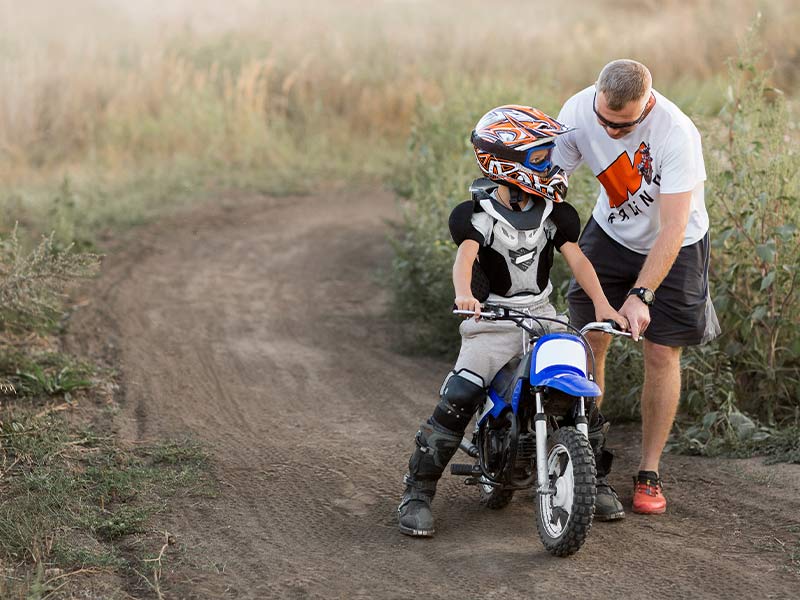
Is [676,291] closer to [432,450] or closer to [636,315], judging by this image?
[636,315]

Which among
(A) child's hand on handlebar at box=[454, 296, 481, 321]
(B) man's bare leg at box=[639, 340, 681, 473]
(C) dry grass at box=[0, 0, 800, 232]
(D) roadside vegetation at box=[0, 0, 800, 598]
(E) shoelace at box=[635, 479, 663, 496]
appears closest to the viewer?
(A) child's hand on handlebar at box=[454, 296, 481, 321]

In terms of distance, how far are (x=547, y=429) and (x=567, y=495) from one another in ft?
1.36

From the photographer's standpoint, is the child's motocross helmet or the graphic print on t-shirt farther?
the graphic print on t-shirt

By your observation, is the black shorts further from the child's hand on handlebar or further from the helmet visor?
the child's hand on handlebar

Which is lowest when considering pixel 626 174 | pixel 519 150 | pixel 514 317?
pixel 514 317

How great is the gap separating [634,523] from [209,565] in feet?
6.16

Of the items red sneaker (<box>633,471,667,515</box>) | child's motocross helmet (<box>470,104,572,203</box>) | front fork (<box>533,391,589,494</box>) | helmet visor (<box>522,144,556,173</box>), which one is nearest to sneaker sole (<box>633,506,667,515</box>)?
red sneaker (<box>633,471,667,515</box>)

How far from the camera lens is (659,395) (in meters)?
5.05

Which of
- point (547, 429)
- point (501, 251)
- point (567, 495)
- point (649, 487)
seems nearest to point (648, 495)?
point (649, 487)

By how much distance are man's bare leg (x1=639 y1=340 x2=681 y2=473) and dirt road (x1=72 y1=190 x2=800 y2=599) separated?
286 millimetres

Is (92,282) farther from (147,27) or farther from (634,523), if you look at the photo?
(147,27)

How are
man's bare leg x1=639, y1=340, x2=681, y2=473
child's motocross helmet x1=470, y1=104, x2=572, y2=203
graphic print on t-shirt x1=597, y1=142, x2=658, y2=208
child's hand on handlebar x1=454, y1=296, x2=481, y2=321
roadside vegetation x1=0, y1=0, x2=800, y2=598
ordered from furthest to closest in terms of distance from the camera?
roadside vegetation x1=0, y1=0, x2=800, y2=598
man's bare leg x1=639, y1=340, x2=681, y2=473
graphic print on t-shirt x1=597, y1=142, x2=658, y2=208
child's motocross helmet x1=470, y1=104, x2=572, y2=203
child's hand on handlebar x1=454, y1=296, x2=481, y2=321

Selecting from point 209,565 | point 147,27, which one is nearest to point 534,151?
point 209,565

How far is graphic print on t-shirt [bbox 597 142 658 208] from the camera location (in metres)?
4.82
